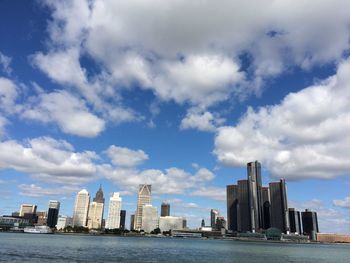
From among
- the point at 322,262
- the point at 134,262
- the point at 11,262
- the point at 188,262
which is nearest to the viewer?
the point at 11,262

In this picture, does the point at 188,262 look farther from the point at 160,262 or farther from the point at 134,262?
the point at 134,262

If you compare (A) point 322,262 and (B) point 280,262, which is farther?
(A) point 322,262

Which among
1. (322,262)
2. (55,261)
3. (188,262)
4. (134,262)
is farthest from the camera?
(322,262)

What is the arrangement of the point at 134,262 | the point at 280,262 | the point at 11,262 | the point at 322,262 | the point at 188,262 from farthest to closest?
the point at 322,262 → the point at 280,262 → the point at 188,262 → the point at 134,262 → the point at 11,262

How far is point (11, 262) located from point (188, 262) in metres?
40.0

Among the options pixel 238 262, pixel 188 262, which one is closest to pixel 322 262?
pixel 238 262

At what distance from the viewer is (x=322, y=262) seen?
361 feet

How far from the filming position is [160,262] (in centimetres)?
8312

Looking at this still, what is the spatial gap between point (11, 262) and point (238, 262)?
5442 cm

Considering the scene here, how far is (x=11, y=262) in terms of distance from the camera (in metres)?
68.9

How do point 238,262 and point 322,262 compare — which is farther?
point 322,262

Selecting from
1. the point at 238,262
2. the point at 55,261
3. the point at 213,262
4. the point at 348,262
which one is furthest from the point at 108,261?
the point at 348,262

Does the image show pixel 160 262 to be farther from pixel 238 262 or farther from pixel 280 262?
pixel 280 262

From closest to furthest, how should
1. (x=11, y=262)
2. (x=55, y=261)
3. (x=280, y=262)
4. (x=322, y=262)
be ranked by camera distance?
(x=11, y=262) < (x=55, y=261) < (x=280, y=262) < (x=322, y=262)
